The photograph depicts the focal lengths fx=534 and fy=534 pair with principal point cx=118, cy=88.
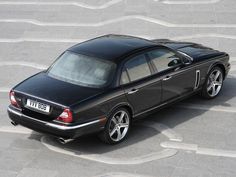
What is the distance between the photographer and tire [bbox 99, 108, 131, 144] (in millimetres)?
8023

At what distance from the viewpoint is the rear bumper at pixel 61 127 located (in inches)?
299

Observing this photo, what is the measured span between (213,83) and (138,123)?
6.07ft

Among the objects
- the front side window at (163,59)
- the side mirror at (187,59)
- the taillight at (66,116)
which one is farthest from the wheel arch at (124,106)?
the side mirror at (187,59)

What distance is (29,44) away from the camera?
13156mm

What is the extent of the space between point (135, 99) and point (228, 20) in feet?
19.9

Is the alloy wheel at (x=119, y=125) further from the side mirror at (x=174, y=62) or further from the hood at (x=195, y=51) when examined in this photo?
the hood at (x=195, y=51)

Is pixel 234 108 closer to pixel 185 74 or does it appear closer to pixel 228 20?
pixel 185 74

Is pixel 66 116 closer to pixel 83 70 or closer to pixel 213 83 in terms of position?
pixel 83 70

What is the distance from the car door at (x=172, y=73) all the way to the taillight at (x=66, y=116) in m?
1.92

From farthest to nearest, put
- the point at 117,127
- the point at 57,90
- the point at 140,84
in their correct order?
the point at 140,84 → the point at 117,127 → the point at 57,90

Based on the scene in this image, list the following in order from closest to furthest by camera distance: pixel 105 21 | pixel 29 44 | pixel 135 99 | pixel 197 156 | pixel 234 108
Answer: pixel 197 156, pixel 135 99, pixel 234 108, pixel 29 44, pixel 105 21

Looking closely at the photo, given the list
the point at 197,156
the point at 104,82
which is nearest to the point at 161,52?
the point at 104,82

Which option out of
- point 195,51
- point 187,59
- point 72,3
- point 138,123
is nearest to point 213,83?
point 195,51

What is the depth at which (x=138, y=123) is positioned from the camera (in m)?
9.12
